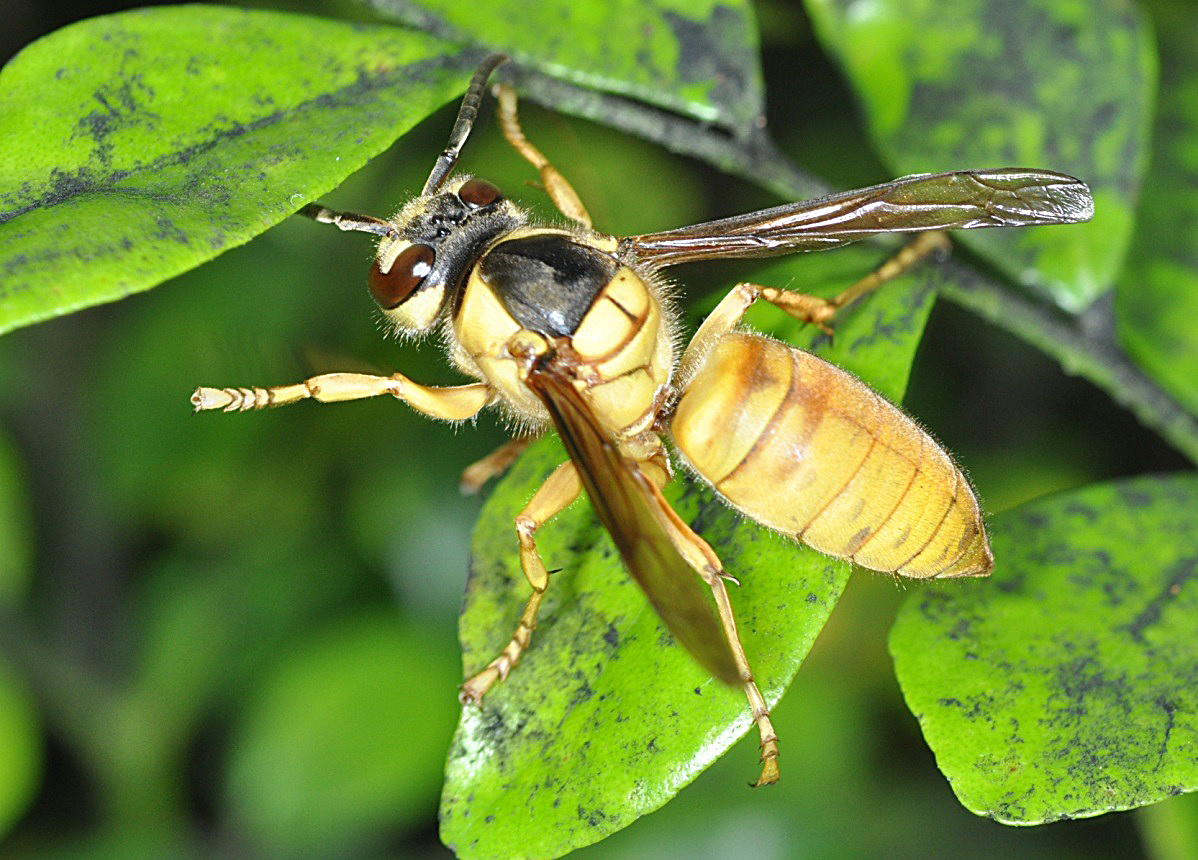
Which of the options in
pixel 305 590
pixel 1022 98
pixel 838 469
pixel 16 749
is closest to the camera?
pixel 838 469

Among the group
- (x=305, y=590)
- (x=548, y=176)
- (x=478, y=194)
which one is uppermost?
(x=478, y=194)

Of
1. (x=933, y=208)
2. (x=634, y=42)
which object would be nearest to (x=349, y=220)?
(x=634, y=42)

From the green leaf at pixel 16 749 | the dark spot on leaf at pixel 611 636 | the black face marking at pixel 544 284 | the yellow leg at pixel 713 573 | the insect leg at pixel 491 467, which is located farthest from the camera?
the green leaf at pixel 16 749

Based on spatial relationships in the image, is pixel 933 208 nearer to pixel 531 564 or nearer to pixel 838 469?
pixel 838 469

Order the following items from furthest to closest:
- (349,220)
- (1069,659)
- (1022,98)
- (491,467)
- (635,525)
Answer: (491,467)
(1022,98)
(349,220)
(1069,659)
(635,525)

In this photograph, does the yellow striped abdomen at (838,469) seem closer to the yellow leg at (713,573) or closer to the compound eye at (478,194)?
the yellow leg at (713,573)

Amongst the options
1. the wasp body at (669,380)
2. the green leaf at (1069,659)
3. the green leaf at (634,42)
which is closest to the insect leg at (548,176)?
the wasp body at (669,380)

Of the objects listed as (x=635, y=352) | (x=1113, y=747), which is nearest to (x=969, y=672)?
(x=1113, y=747)

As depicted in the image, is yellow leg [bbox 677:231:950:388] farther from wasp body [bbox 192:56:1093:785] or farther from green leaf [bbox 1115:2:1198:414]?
green leaf [bbox 1115:2:1198:414]
